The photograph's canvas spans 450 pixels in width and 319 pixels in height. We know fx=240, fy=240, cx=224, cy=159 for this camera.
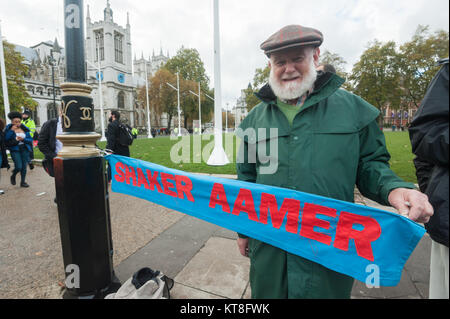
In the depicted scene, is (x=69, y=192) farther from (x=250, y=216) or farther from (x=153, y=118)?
(x=153, y=118)

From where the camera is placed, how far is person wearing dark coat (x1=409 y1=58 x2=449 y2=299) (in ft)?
3.78

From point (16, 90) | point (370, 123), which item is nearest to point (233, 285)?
point (370, 123)

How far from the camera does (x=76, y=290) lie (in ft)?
7.32

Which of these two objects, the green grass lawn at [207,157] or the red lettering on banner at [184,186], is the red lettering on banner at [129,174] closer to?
the red lettering on banner at [184,186]

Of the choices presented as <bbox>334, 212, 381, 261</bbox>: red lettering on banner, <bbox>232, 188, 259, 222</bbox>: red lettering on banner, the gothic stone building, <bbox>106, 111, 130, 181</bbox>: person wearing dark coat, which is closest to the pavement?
<bbox>232, 188, 259, 222</bbox>: red lettering on banner

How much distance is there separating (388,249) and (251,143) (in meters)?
1.08

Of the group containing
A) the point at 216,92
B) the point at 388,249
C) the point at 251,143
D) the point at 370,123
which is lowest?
Answer: the point at 388,249

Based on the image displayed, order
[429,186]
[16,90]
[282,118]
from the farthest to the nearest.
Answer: [16,90], [282,118], [429,186]

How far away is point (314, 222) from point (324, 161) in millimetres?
462

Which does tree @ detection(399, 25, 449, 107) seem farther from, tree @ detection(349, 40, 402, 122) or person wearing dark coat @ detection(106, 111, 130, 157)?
person wearing dark coat @ detection(106, 111, 130, 157)

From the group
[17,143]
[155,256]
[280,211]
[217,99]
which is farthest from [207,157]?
[280,211]

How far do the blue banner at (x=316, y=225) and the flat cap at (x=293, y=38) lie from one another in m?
0.94

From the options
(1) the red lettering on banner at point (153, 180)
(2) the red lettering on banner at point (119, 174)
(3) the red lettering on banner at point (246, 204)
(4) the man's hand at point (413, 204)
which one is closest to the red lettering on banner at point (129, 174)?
(2) the red lettering on banner at point (119, 174)

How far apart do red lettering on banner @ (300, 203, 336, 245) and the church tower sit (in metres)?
59.2
